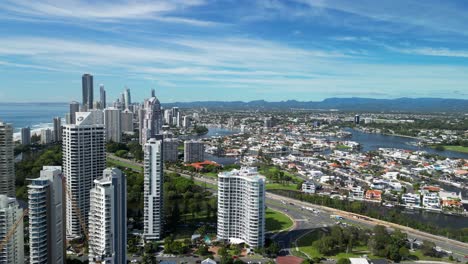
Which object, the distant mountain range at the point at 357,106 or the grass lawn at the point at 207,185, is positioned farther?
the distant mountain range at the point at 357,106

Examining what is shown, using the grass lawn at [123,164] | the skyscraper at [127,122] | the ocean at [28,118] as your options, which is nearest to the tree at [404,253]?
the grass lawn at [123,164]

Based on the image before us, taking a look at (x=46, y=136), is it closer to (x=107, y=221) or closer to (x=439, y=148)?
(x=107, y=221)

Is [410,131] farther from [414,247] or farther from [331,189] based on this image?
[414,247]

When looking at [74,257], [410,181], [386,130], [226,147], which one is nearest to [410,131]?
[386,130]

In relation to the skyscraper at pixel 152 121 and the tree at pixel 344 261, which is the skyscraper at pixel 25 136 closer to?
the skyscraper at pixel 152 121

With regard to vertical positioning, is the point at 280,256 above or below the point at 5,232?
below

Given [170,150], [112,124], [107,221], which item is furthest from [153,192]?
[112,124]

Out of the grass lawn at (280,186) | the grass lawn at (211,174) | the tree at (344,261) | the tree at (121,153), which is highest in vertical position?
the tree at (121,153)
